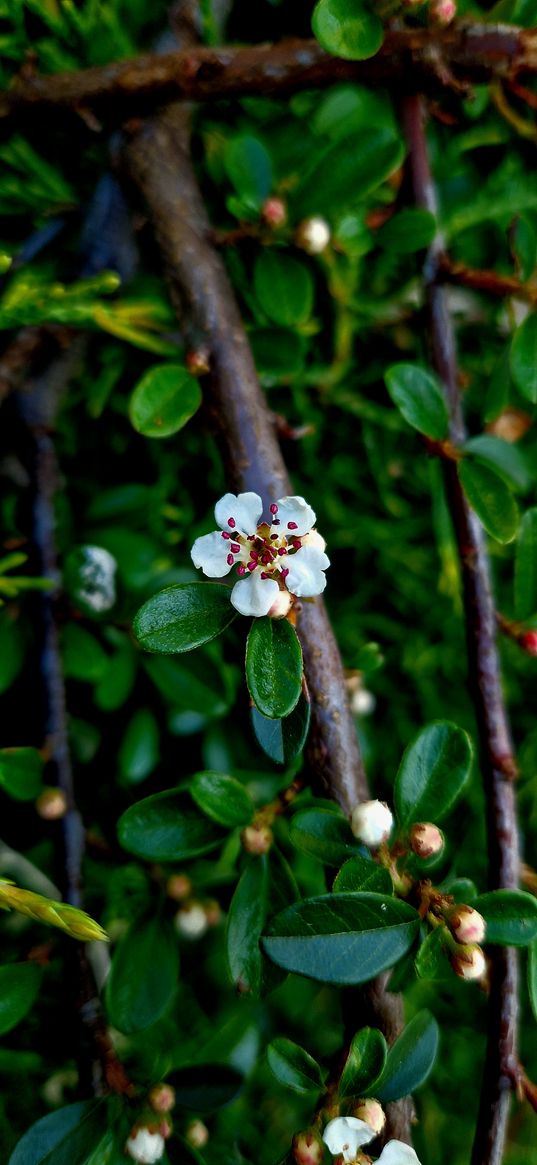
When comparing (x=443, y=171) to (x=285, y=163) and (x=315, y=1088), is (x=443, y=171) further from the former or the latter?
(x=315, y=1088)

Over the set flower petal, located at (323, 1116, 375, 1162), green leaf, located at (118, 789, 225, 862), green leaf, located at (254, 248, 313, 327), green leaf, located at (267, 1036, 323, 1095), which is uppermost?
green leaf, located at (254, 248, 313, 327)

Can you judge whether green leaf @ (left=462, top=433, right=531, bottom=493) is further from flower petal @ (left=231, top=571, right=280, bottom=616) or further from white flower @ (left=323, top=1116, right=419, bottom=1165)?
white flower @ (left=323, top=1116, right=419, bottom=1165)

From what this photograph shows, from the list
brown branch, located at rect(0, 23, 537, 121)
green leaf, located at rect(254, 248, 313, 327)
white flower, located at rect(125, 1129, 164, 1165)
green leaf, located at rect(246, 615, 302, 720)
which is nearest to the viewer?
green leaf, located at rect(246, 615, 302, 720)

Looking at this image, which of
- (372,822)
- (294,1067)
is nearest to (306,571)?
(372,822)

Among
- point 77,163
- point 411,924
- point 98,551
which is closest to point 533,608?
point 411,924

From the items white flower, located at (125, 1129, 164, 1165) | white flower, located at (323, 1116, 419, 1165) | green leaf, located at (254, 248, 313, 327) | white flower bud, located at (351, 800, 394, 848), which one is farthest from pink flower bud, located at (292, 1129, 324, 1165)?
green leaf, located at (254, 248, 313, 327)

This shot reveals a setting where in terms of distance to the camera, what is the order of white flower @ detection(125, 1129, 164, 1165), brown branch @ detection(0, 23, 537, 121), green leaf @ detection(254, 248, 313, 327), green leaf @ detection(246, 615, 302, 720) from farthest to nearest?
green leaf @ detection(254, 248, 313, 327), brown branch @ detection(0, 23, 537, 121), white flower @ detection(125, 1129, 164, 1165), green leaf @ detection(246, 615, 302, 720)

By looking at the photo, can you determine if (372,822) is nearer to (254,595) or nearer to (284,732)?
(284,732)

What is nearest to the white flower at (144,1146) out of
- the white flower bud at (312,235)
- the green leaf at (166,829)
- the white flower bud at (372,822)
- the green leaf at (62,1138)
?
the green leaf at (62,1138)
